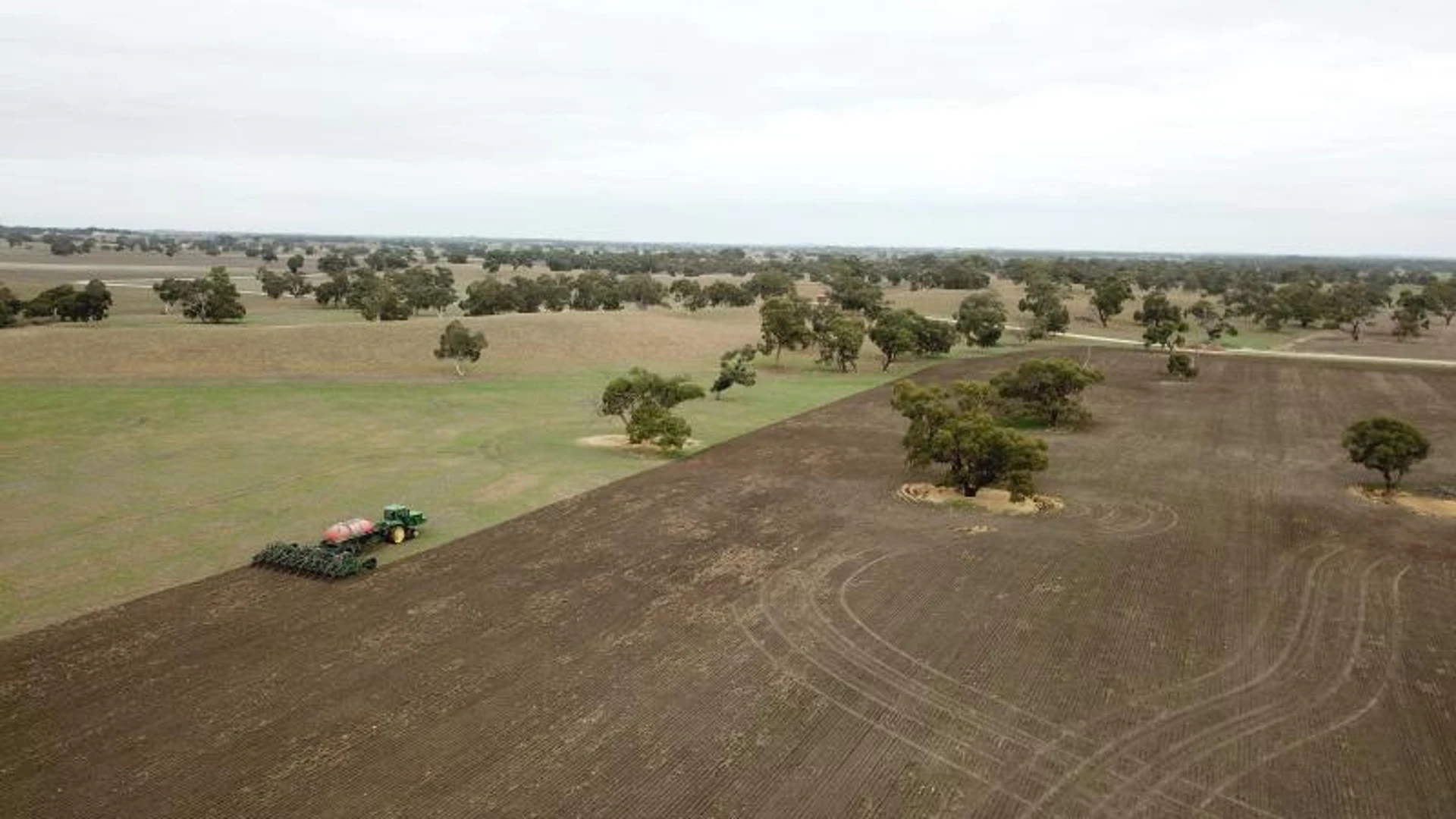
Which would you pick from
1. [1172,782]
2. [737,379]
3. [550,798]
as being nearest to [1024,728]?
[1172,782]

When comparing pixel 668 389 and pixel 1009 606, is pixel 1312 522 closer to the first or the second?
pixel 1009 606

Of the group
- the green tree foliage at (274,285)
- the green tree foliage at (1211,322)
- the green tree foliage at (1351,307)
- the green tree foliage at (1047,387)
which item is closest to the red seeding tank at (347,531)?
the green tree foliage at (1047,387)

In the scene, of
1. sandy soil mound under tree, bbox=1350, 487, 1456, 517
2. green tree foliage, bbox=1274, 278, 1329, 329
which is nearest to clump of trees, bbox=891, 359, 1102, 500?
sandy soil mound under tree, bbox=1350, 487, 1456, 517

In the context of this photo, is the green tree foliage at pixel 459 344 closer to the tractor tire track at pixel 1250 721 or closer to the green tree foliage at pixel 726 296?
the green tree foliage at pixel 726 296

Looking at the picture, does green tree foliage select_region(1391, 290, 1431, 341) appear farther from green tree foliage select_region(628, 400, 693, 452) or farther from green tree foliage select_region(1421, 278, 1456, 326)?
green tree foliage select_region(628, 400, 693, 452)

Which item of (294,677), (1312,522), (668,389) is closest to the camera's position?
(294,677)

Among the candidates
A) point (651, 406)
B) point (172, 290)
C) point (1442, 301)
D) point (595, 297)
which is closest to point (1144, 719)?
point (651, 406)

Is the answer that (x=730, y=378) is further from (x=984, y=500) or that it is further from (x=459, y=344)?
(x=984, y=500)
